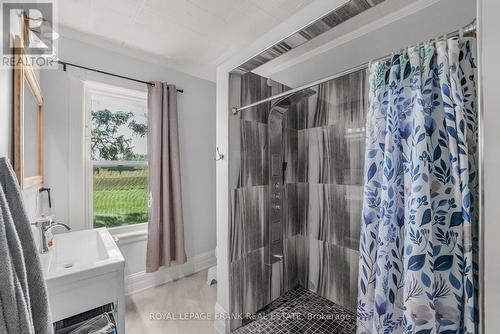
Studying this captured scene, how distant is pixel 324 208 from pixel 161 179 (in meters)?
1.66

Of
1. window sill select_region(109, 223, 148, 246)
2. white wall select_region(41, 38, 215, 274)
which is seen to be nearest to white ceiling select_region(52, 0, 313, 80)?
white wall select_region(41, 38, 215, 274)

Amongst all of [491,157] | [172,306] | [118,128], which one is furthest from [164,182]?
[491,157]

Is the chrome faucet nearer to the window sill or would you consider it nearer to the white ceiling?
the window sill

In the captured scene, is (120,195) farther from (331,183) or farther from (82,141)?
(331,183)

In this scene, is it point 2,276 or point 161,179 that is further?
point 161,179

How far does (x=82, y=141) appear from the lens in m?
2.00

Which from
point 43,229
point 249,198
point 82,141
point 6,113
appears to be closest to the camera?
point 6,113

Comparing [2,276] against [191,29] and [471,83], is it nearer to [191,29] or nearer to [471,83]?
[471,83]

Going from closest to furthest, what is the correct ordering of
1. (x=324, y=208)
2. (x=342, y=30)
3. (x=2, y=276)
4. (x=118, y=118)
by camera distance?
(x=2, y=276), (x=342, y=30), (x=324, y=208), (x=118, y=118)

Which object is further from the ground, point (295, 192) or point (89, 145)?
point (89, 145)

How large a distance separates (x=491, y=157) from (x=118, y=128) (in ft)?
8.73

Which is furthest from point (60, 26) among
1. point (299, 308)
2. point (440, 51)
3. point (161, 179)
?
point (299, 308)

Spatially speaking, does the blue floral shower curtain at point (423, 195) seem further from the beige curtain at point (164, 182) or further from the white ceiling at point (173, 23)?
the beige curtain at point (164, 182)

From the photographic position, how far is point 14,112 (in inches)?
40.2
